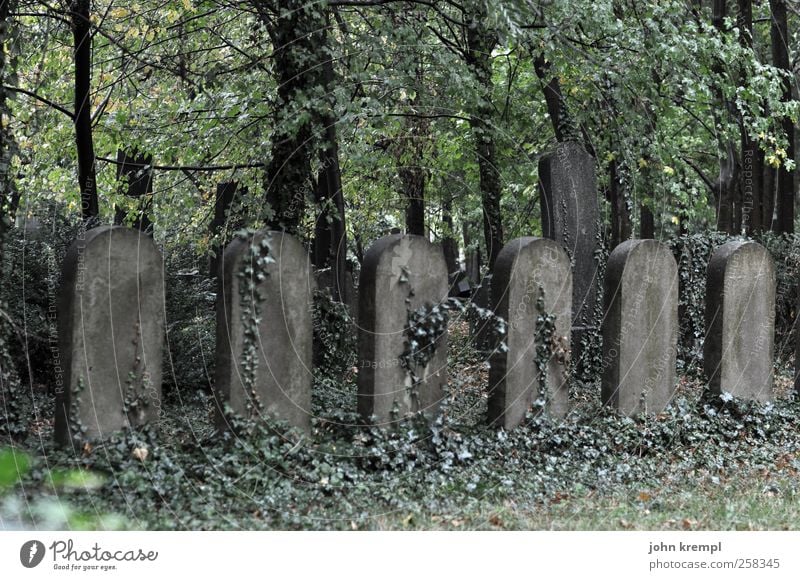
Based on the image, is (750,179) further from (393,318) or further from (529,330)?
(393,318)

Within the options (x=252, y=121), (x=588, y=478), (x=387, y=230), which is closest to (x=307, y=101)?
(x=252, y=121)

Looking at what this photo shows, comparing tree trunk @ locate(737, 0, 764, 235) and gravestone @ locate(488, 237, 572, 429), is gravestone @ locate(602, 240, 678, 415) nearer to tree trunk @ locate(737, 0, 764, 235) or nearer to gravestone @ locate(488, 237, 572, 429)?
gravestone @ locate(488, 237, 572, 429)

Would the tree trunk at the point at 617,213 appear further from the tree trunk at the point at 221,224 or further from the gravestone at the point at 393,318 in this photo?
the gravestone at the point at 393,318

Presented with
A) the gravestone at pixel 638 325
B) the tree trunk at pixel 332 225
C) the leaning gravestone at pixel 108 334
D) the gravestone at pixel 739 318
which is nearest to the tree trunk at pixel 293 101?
the tree trunk at pixel 332 225

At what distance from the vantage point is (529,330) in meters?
7.98

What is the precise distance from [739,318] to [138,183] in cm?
995

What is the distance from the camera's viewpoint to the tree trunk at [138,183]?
12.0 metres

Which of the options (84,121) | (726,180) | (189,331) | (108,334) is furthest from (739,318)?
(84,121)

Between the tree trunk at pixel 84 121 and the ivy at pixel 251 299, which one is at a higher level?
the tree trunk at pixel 84 121

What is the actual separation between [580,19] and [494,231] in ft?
13.5

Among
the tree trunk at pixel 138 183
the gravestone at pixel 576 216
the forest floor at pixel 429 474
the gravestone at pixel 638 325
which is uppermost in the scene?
the tree trunk at pixel 138 183

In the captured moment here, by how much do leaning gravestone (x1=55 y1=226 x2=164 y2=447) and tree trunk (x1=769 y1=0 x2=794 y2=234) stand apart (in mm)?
12285

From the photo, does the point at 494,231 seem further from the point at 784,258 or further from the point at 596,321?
the point at 784,258

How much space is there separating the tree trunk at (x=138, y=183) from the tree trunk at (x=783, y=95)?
10896 millimetres
